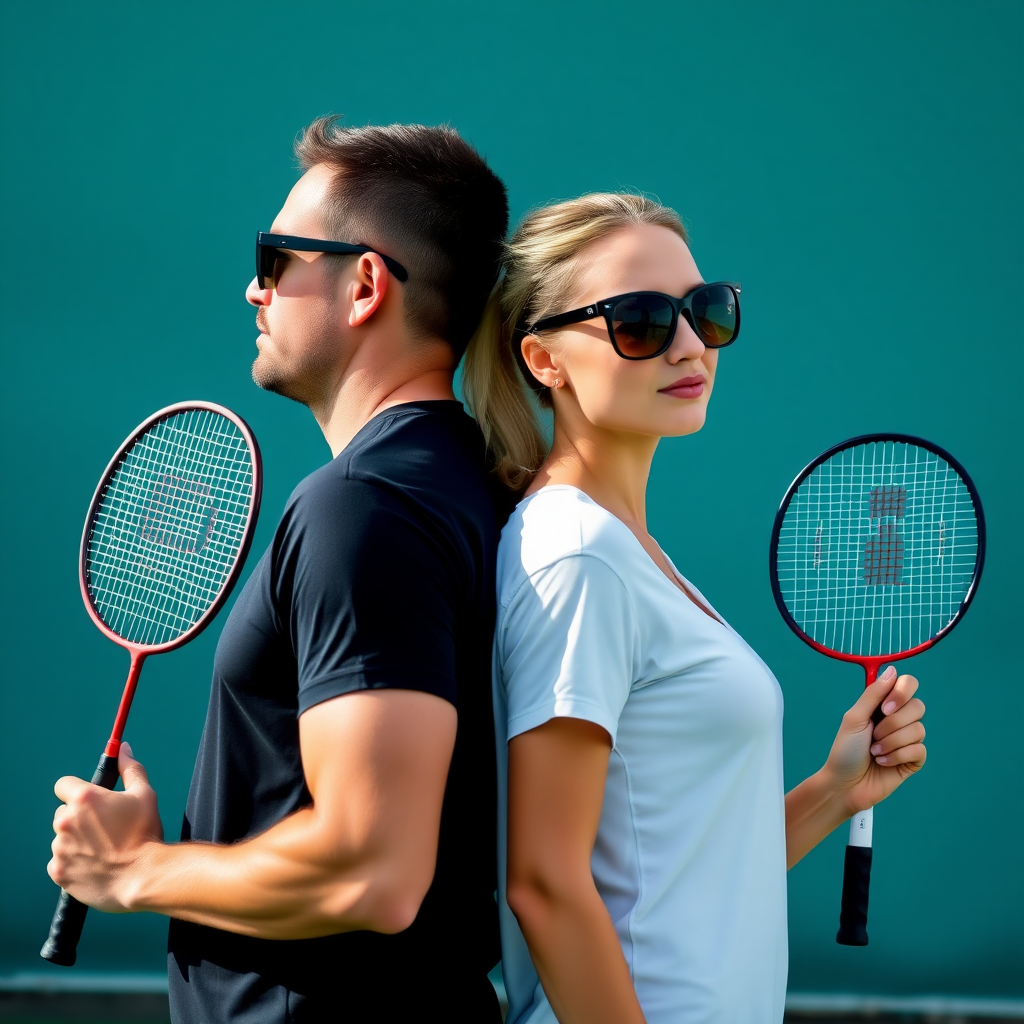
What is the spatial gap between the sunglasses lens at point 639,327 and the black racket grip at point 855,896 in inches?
41.4

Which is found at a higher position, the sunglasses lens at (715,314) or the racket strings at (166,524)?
the sunglasses lens at (715,314)

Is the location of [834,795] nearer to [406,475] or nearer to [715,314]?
[715,314]

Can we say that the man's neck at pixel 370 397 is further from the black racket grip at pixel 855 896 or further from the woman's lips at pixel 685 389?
the black racket grip at pixel 855 896

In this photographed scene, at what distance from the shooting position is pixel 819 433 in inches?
160

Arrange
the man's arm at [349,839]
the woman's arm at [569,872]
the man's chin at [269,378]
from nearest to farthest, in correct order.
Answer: the man's arm at [349,839]
the woman's arm at [569,872]
the man's chin at [269,378]

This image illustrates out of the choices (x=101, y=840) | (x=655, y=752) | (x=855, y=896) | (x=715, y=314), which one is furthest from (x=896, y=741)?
(x=101, y=840)

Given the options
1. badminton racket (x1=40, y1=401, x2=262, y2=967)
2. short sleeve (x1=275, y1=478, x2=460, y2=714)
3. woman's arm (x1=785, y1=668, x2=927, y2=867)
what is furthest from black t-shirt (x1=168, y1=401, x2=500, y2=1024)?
woman's arm (x1=785, y1=668, x2=927, y2=867)

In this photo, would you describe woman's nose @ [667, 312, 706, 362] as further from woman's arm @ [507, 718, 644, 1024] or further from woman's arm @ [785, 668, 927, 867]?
woman's arm @ [785, 668, 927, 867]

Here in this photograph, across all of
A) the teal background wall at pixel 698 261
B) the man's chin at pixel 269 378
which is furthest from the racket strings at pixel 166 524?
the teal background wall at pixel 698 261

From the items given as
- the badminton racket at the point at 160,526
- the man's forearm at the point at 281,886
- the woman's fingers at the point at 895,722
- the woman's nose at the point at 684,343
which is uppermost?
the woman's nose at the point at 684,343

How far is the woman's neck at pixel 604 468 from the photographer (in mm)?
1811

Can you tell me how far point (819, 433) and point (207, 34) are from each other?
2.56 m

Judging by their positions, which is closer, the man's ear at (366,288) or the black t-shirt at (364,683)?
the black t-shirt at (364,683)

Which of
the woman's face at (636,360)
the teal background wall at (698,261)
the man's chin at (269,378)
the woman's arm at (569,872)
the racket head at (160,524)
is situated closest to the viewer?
the woman's arm at (569,872)
